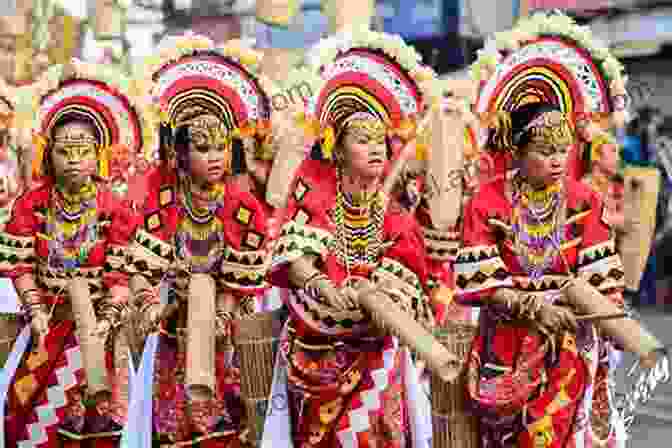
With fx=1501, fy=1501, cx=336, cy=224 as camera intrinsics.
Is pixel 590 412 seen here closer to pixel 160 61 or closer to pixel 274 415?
pixel 274 415

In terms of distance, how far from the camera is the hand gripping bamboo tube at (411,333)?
4652 mm

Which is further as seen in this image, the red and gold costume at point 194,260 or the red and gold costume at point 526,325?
the red and gold costume at point 194,260

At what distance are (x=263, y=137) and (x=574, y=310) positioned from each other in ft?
8.15

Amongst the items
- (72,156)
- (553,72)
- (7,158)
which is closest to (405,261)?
(553,72)

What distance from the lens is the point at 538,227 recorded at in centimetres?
552

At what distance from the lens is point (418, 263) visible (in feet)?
17.9

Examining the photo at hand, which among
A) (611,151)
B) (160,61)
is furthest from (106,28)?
(611,151)

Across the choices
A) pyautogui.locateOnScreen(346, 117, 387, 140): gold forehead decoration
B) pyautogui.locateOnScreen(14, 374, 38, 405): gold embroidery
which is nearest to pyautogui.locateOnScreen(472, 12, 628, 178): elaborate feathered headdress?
pyautogui.locateOnScreen(346, 117, 387, 140): gold forehead decoration

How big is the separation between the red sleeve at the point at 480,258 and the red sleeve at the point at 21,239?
2096 millimetres

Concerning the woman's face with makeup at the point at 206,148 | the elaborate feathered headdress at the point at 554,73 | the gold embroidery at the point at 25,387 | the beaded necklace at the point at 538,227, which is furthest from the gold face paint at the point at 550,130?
the gold embroidery at the point at 25,387

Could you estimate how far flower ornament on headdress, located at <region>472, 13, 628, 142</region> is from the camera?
6.25 m

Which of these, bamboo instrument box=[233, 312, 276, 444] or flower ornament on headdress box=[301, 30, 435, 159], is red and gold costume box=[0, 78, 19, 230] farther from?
flower ornament on headdress box=[301, 30, 435, 159]

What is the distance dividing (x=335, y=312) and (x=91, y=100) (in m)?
2.34

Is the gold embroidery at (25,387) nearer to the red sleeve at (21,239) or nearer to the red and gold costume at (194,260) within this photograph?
the red sleeve at (21,239)
